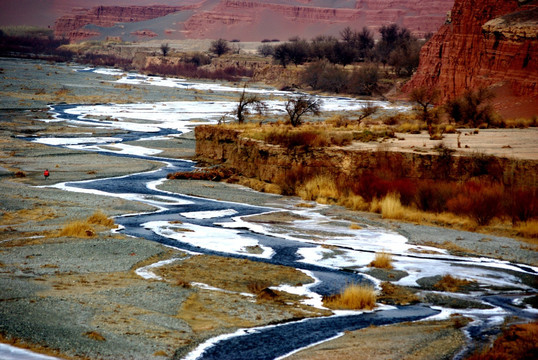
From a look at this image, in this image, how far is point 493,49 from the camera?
2012 inches

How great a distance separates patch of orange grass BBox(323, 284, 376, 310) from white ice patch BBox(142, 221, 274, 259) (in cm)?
436

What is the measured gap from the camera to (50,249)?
17.4 metres

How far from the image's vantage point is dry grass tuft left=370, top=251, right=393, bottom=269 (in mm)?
17875

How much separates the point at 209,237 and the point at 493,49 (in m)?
36.9

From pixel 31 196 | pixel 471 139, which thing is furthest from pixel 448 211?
pixel 31 196

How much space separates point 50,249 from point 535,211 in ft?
49.5

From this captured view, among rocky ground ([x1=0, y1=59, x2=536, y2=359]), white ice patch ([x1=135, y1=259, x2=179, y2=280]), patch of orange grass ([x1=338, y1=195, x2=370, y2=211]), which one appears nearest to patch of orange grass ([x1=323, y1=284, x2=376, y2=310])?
rocky ground ([x1=0, y1=59, x2=536, y2=359])

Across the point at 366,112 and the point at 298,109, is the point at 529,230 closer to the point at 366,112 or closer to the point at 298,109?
the point at 298,109

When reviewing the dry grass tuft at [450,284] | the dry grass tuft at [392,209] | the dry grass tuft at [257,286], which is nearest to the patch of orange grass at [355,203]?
the dry grass tuft at [392,209]

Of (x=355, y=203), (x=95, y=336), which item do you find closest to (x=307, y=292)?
(x=95, y=336)

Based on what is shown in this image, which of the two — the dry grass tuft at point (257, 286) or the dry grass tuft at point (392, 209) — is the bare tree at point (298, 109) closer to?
the dry grass tuft at point (392, 209)

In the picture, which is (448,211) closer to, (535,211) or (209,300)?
(535,211)

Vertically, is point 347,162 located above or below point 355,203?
above

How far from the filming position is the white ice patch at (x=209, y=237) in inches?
768
